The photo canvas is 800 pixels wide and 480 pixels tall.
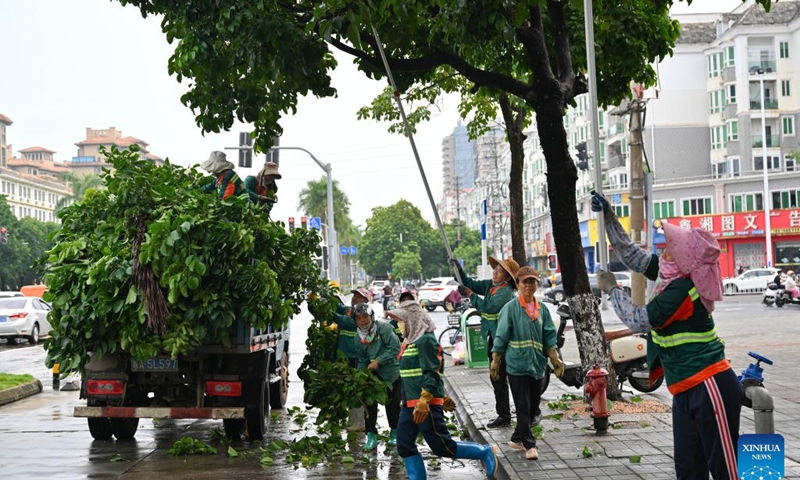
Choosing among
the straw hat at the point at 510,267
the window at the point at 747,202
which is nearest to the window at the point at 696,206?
the window at the point at 747,202

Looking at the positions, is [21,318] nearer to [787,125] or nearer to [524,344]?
[524,344]

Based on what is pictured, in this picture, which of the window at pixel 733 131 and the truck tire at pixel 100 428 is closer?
the truck tire at pixel 100 428

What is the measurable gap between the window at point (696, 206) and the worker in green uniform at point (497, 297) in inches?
2221

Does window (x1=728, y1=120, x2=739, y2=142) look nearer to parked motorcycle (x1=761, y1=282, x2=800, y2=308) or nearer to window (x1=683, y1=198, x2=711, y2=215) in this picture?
window (x1=683, y1=198, x2=711, y2=215)

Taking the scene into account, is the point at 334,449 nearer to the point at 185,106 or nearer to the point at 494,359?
the point at 494,359

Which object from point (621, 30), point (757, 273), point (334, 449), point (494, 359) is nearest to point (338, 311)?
point (334, 449)

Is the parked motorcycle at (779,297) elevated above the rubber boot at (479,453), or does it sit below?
above

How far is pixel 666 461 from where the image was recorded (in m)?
8.11

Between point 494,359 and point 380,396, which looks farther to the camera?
point 380,396

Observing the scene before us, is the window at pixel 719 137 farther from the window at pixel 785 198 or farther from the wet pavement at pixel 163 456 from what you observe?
the wet pavement at pixel 163 456

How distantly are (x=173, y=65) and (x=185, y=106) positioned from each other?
2.42 feet

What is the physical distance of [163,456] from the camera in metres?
9.95

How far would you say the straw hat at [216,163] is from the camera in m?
11.2

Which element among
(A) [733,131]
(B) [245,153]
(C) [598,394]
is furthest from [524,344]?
(A) [733,131]
